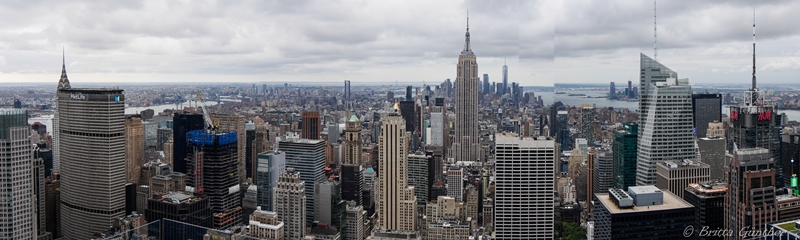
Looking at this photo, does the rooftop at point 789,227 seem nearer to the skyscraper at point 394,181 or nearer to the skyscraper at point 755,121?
the skyscraper at point 755,121

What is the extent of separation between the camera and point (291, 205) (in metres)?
16.5

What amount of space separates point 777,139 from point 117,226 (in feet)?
51.9

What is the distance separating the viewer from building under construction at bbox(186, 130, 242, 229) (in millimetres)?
18906

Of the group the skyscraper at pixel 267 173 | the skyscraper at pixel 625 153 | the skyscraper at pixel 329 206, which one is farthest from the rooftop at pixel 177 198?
the skyscraper at pixel 625 153

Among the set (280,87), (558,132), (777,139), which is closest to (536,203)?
(558,132)

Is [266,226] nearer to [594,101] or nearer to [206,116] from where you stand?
[206,116]

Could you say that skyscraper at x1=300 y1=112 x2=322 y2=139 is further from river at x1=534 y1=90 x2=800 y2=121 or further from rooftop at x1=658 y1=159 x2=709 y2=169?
rooftop at x1=658 y1=159 x2=709 y2=169

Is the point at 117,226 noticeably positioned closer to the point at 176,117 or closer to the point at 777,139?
the point at 176,117

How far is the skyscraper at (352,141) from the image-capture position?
22438mm

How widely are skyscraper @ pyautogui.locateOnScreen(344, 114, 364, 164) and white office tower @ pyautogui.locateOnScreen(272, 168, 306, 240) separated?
5.01m

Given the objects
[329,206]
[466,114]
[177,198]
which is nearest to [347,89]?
[329,206]

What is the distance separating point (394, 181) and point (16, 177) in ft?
33.2

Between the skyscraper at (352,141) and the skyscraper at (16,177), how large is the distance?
10.5m

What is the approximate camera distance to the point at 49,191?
55.9 feet
